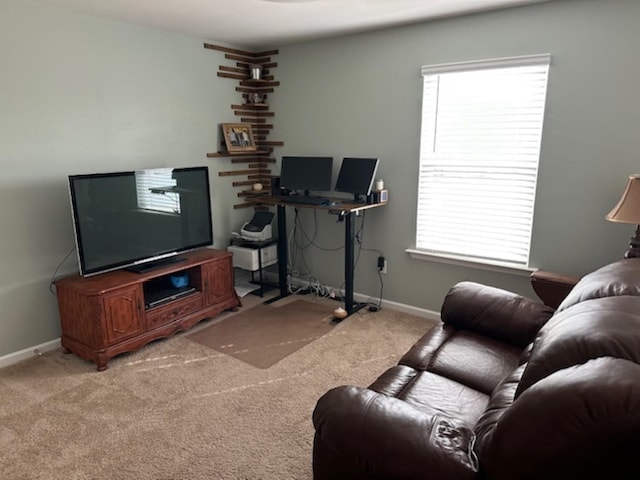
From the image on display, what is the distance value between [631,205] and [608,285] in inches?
44.9

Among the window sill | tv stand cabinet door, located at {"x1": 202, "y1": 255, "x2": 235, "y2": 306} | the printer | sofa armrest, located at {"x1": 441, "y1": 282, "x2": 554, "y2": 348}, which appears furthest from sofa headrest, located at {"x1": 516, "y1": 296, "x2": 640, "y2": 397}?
the printer

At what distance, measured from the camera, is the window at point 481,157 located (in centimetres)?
302

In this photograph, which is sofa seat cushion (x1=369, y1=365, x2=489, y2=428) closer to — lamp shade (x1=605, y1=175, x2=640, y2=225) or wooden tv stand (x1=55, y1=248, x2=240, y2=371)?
lamp shade (x1=605, y1=175, x2=640, y2=225)

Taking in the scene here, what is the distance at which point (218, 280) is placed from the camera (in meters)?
3.68

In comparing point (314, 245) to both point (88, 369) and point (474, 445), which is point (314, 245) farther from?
point (474, 445)

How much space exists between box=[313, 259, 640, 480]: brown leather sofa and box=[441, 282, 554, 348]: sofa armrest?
7.2 inches

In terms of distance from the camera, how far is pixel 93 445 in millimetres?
2166

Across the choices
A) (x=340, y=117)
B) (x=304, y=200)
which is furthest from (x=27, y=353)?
(x=340, y=117)

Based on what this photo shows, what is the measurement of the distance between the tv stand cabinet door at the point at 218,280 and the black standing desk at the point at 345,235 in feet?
1.61

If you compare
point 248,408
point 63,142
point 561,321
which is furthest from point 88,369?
point 561,321

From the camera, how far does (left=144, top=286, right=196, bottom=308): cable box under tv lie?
3.21 metres

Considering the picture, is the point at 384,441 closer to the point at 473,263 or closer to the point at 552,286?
the point at 552,286

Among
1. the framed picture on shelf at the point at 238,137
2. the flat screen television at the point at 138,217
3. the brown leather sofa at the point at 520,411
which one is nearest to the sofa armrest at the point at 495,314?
the brown leather sofa at the point at 520,411

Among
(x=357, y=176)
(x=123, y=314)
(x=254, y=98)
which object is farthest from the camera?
(x=254, y=98)
